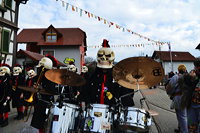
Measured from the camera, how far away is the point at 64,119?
3.07 metres

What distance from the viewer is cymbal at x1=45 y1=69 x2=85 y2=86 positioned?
337 centimetres

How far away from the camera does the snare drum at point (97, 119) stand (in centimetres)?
281

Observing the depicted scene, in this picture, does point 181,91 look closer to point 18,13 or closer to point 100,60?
point 100,60

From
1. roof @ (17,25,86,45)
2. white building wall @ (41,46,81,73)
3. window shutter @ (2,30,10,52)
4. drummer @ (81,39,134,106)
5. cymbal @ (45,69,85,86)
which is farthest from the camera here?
white building wall @ (41,46,81,73)

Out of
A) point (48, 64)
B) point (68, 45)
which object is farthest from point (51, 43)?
point (48, 64)

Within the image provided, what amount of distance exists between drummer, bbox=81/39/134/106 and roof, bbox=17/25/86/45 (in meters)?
20.2

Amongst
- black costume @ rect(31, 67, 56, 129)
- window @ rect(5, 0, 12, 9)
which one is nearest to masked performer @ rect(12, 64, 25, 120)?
black costume @ rect(31, 67, 56, 129)

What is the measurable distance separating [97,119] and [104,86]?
0.79 metres

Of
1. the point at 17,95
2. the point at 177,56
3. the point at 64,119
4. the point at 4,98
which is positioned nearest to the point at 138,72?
the point at 64,119

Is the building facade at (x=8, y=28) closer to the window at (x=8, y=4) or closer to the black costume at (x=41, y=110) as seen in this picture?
the window at (x=8, y=4)

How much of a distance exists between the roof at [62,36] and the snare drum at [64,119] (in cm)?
2075

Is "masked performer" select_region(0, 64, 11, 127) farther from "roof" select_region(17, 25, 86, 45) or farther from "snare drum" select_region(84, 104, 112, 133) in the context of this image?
"roof" select_region(17, 25, 86, 45)

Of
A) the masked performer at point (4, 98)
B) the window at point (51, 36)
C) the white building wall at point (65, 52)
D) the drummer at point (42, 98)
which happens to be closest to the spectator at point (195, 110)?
the drummer at point (42, 98)

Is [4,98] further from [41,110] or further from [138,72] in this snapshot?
[138,72]
